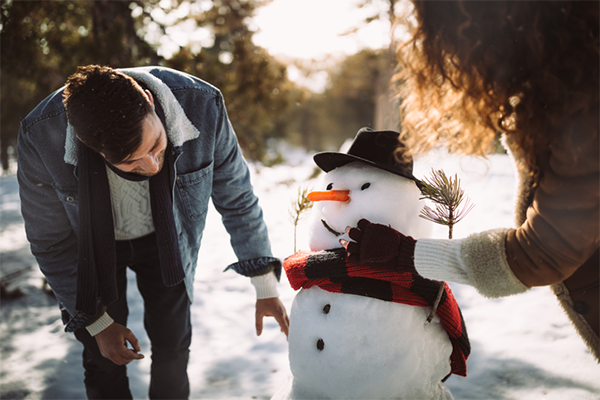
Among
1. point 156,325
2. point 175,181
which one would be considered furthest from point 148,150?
point 156,325

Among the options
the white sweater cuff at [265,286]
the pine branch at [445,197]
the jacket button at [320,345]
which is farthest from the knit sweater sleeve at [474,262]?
the white sweater cuff at [265,286]

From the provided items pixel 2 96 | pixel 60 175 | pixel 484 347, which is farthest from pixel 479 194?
pixel 2 96

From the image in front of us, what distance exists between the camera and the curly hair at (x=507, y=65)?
0.96m

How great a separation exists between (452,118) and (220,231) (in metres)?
4.26

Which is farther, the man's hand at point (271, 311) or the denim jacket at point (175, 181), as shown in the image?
the man's hand at point (271, 311)

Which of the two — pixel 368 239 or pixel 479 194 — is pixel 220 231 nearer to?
pixel 479 194

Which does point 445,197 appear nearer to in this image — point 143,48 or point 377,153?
point 377,153

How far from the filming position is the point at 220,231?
5238mm

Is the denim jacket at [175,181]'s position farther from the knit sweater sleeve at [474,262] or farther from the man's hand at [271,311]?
the knit sweater sleeve at [474,262]

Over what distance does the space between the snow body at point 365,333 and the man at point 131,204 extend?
388 mm

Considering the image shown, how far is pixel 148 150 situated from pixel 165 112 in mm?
197

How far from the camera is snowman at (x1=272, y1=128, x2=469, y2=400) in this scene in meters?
1.42

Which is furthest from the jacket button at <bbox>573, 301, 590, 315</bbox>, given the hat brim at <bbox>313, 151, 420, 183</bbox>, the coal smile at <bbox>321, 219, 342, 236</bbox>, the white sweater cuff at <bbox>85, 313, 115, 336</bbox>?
the white sweater cuff at <bbox>85, 313, 115, 336</bbox>

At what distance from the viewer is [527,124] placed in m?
1.05
